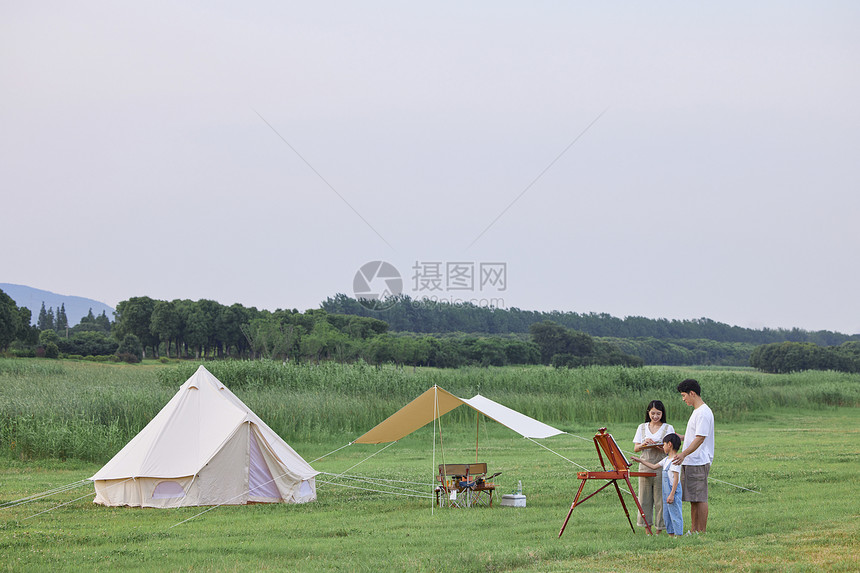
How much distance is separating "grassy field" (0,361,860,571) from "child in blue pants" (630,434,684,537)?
22 cm

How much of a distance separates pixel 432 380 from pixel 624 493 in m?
18.7

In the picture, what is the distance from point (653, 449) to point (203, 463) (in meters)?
6.84

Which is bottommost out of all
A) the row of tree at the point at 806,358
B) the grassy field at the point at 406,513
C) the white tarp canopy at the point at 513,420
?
the grassy field at the point at 406,513

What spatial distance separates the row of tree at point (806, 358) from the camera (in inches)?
2655

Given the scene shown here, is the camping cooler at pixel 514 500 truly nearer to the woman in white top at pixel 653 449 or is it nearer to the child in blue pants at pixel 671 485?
the woman in white top at pixel 653 449

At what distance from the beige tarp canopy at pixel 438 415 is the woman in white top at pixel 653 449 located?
3.00m

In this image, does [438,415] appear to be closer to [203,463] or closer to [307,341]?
[203,463]

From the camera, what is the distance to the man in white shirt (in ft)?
27.1

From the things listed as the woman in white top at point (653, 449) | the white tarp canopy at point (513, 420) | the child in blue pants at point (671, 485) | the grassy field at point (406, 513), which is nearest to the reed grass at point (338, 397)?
the grassy field at point (406, 513)

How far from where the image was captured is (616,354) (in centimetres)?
7038

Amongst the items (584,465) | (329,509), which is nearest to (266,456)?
(329,509)

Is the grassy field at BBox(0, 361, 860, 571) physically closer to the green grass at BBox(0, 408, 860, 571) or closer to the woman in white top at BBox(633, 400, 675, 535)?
the green grass at BBox(0, 408, 860, 571)

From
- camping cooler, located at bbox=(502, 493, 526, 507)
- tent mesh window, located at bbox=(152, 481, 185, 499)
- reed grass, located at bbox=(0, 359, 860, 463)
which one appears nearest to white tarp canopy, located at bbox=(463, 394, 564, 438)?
camping cooler, located at bbox=(502, 493, 526, 507)

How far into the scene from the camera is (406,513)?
11320 millimetres
